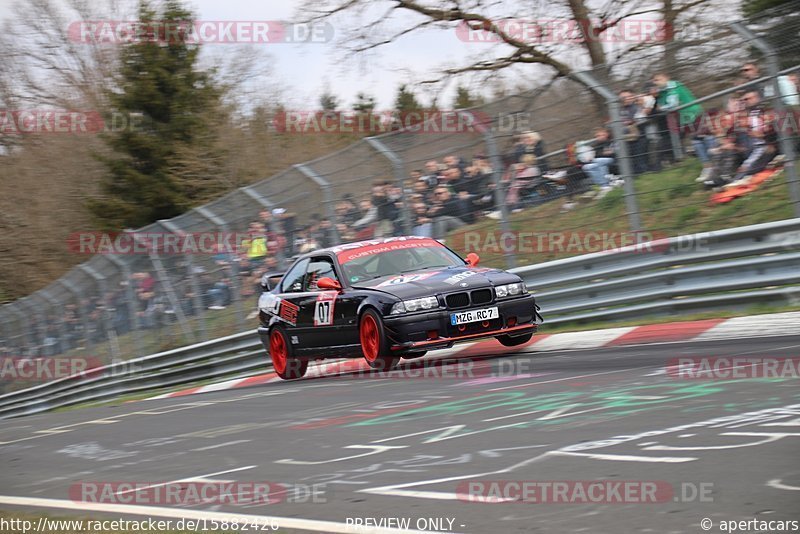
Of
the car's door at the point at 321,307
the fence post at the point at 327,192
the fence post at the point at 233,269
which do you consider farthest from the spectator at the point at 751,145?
the fence post at the point at 233,269

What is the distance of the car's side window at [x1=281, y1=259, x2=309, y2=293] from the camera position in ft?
40.9

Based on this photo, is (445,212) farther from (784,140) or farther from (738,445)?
(738,445)

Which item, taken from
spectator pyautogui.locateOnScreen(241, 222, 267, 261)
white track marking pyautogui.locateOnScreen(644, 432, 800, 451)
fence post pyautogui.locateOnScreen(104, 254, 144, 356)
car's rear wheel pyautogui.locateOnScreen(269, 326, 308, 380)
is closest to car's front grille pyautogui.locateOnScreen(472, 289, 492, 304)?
car's rear wheel pyautogui.locateOnScreen(269, 326, 308, 380)

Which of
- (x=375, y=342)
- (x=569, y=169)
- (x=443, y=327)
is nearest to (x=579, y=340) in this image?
(x=443, y=327)

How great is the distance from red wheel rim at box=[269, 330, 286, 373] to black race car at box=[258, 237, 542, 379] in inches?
0.5

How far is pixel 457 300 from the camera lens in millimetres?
10344

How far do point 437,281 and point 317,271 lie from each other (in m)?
2.05

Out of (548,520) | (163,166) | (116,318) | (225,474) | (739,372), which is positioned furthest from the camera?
(163,166)

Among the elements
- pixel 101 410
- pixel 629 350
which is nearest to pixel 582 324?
pixel 629 350

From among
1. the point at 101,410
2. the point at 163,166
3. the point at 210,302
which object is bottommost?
the point at 101,410

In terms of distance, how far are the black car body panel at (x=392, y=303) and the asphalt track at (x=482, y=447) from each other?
1.41 ft

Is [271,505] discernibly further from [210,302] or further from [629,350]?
[210,302]

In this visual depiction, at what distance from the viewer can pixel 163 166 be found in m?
36.4

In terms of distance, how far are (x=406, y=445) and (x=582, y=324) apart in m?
6.37
